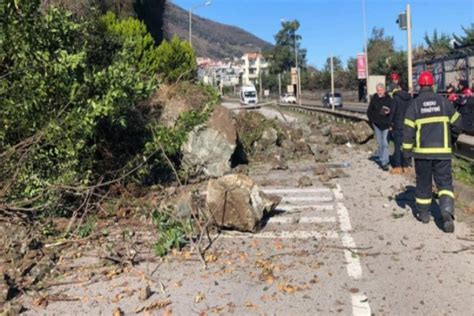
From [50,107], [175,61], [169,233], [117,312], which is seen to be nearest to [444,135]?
[169,233]

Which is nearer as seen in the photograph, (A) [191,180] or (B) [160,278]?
(B) [160,278]

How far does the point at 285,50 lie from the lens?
14012cm

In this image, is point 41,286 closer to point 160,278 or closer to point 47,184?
point 160,278

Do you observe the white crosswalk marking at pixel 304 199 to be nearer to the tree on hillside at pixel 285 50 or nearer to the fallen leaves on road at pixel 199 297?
the fallen leaves on road at pixel 199 297

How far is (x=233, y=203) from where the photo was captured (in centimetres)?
729

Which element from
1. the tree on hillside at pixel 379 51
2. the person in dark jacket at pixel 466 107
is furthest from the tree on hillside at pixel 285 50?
the person in dark jacket at pixel 466 107

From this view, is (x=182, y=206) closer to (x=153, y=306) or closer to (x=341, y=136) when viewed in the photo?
(x=153, y=306)

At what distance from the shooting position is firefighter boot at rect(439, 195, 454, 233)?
715 centimetres

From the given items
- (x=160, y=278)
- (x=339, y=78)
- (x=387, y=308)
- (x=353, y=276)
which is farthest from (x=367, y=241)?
(x=339, y=78)

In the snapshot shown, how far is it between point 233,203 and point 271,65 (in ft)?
455

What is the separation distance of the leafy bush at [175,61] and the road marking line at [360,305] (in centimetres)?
1015

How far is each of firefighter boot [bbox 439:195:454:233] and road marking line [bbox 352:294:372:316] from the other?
2506mm

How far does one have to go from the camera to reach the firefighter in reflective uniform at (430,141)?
7465 millimetres

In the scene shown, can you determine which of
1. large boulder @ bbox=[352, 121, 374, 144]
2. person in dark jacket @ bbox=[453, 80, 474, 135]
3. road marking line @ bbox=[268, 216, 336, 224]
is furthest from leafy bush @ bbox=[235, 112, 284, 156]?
road marking line @ bbox=[268, 216, 336, 224]
